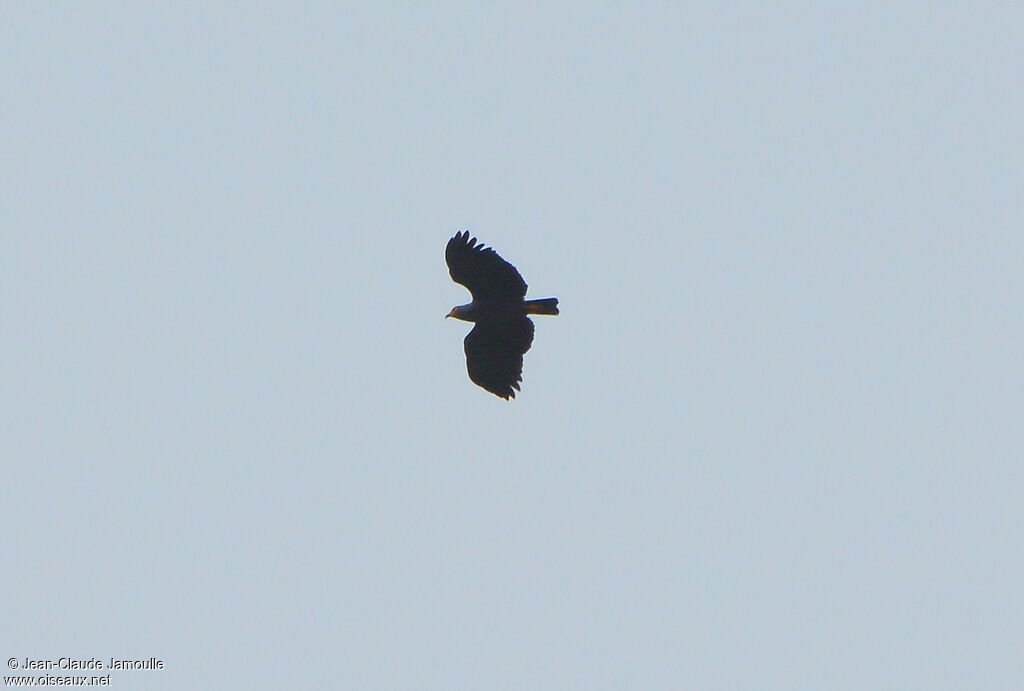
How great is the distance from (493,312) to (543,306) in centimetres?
83

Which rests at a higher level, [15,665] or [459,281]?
[459,281]

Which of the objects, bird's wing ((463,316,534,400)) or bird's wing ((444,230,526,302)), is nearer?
bird's wing ((444,230,526,302))

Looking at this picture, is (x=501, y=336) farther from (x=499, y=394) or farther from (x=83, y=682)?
(x=83, y=682)

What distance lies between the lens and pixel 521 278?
1351 centimetres

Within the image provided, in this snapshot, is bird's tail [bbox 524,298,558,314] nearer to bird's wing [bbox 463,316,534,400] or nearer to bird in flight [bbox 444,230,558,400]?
bird in flight [bbox 444,230,558,400]

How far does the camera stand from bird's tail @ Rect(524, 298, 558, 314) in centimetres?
1343

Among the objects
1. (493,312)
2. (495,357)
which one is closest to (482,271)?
(493,312)

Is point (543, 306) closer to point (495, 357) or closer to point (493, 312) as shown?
point (493, 312)

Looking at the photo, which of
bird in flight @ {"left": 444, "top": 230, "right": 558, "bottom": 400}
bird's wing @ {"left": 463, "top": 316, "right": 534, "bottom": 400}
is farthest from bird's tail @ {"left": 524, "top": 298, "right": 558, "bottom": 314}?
bird's wing @ {"left": 463, "top": 316, "right": 534, "bottom": 400}

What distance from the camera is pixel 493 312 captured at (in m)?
13.8

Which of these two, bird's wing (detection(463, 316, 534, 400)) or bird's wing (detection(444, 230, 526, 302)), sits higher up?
bird's wing (detection(444, 230, 526, 302))

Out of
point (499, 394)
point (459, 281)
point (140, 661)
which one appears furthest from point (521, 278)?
point (140, 661)

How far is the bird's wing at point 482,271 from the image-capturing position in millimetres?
13281

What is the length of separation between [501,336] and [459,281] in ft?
3.50
